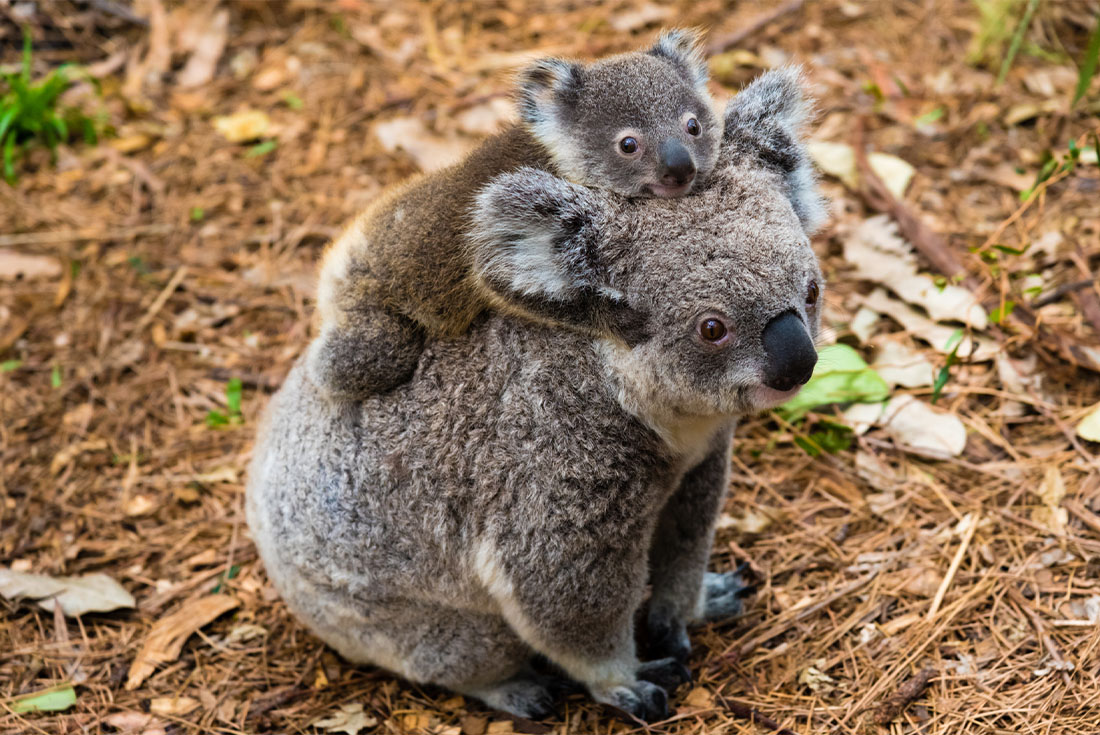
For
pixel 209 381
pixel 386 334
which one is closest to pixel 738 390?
pixel 386 334

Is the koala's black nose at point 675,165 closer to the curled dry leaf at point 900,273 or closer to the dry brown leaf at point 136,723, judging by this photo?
the curled dry leaf at point 900,273

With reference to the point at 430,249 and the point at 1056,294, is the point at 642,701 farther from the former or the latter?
the point at 1056,294

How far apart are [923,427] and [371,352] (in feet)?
7.64

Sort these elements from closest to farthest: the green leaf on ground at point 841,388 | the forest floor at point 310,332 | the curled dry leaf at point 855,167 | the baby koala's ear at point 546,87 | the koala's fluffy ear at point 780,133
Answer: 1. the koala's fluffy ear at point 780,133
2. the baby koala's ear at point 546,87
3. the forest floor at point 310,332
4. the green leaf on ground at point 841,388
5. the curled dry leaf at point 855,167

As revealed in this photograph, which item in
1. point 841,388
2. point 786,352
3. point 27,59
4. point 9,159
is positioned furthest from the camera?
point 27,59

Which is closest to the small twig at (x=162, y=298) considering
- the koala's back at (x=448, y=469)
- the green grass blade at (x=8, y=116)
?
the green grass blade at (x=8, y=116)

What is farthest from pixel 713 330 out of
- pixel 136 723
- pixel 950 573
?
pixel 136 723

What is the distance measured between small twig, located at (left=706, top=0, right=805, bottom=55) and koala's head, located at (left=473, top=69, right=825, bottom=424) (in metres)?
3.76

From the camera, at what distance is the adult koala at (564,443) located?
8.53 ft

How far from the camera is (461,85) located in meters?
6.40

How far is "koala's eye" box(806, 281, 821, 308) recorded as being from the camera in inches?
104

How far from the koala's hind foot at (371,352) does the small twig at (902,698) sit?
1802 millimetres

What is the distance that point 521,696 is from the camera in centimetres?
347

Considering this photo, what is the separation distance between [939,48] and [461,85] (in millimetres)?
2970
